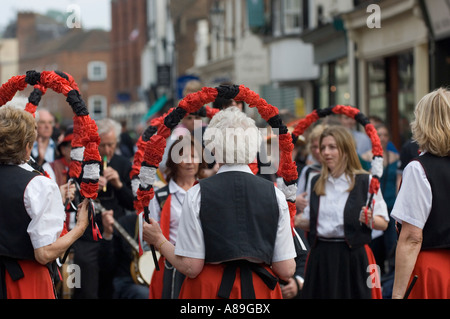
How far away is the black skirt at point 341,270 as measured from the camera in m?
6.98

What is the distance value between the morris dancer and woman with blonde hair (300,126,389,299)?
2998 mm

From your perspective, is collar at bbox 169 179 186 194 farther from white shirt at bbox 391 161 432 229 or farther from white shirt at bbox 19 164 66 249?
white shirt at bbox 391 161 432 229

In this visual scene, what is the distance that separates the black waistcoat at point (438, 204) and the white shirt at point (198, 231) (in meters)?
0.79

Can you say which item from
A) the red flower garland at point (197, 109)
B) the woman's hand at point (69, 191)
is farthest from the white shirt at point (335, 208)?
the woman's hand at point (69, 191)

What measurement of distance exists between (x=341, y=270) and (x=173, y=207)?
167 cm

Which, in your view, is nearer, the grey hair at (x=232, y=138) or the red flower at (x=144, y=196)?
the grey hair at (x=232, y=138)

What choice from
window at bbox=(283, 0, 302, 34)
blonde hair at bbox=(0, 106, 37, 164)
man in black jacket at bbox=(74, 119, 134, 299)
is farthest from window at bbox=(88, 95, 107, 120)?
blonde hair at bbox=(0, 106, 37, 164)

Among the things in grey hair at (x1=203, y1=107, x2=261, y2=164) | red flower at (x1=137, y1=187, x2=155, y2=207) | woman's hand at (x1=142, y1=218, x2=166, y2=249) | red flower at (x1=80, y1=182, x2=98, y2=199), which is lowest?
woman's hand at (x1=142, y1=218, x2=166, y2=249)

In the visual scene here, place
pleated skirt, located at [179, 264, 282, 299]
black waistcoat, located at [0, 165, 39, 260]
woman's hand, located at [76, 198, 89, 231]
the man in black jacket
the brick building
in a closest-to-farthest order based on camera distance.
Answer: black waistcoat, located at [0, 165, 39, 260] < pleated skirt, located at [179, 264, 282, 299] < woman's hand, located at [76, 198, 89, 231] < the man in black jacket < the brick building

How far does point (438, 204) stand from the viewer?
4480 mm

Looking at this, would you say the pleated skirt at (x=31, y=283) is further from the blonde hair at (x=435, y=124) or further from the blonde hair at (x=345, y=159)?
the blonde hair at (x=345, y=159)

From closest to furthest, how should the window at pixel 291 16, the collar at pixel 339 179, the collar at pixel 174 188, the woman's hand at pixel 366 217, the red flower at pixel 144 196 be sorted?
the red flower at pixel 144 196 → the collar at pixel 174 188 → the woman's hand at pixel 366 217 → the collar at pixel 339 179 → the window at pixel 291 16

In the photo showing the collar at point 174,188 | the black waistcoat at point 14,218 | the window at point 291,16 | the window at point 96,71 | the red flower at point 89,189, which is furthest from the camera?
the window at point 96,71

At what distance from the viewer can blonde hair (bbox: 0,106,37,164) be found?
14.7ft
